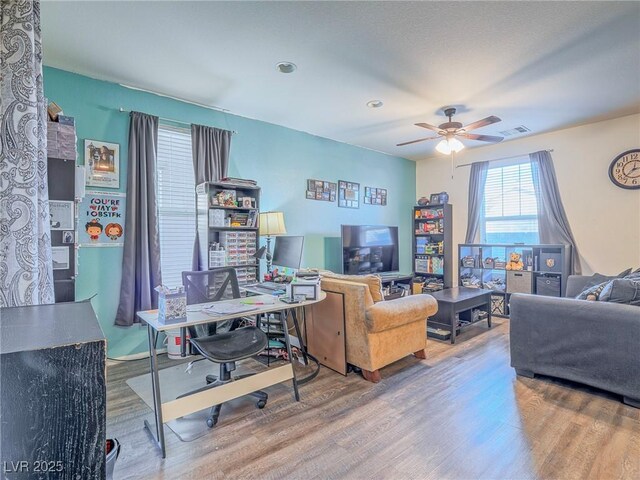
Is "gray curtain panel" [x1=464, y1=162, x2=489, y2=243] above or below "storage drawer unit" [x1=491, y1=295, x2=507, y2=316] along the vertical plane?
above

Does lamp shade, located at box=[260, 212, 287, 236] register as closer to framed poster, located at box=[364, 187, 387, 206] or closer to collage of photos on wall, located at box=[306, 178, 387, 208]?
collage of photos on wall, located at box=[306, 178, 387, 208]

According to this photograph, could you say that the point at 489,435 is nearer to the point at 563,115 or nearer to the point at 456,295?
the point at 456,295

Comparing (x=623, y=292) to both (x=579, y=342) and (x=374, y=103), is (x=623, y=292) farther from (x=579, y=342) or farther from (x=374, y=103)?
(x=374, y=103)

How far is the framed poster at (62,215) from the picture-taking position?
6.86 ft

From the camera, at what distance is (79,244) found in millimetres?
3021

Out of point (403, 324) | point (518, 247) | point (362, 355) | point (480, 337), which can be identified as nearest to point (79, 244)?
point (362, 355)

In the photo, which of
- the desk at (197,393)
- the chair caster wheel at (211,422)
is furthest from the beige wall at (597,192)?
the chair caster wheel at (211,422)

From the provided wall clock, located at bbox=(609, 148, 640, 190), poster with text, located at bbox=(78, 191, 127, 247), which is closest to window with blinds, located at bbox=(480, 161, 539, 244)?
wall clock, located at bbox=(609, 148, 640, 190)

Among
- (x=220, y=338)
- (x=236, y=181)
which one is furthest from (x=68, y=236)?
(x=236, y=181)

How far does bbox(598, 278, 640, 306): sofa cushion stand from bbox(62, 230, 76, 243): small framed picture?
12.8 feet

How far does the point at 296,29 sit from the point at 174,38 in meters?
0.94

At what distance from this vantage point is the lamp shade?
3.82m

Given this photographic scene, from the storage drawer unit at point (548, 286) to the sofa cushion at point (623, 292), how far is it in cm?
231

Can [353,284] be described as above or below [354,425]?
above
